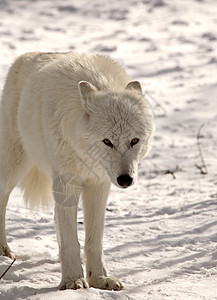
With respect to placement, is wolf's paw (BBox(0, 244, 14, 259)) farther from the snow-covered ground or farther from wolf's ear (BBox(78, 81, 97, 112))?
wolf's ear (BBox(78, 81, 97, 112))

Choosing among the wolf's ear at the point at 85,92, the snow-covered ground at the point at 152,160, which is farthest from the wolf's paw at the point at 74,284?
the wolf's ear at the point at 85,92

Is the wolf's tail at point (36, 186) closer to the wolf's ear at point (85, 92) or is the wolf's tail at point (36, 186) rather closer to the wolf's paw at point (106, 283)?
the wolf's paw at point (106, 283)

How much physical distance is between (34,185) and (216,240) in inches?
70.0

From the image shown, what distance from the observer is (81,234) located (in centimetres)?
541

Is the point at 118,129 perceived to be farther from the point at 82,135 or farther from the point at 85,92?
the point at 85,92

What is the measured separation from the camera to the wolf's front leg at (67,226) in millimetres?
3902

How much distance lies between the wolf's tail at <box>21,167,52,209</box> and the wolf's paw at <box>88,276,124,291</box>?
1238 millimetres

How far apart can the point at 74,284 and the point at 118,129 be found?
1144 mm

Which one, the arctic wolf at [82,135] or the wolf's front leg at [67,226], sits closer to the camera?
the arctic wolf at [82,135]

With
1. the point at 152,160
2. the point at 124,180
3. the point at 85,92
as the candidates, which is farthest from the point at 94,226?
the point at 152,160

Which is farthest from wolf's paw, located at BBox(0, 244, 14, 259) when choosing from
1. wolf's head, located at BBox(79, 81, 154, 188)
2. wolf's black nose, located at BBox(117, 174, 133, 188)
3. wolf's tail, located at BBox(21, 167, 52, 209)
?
wolf's black nose, located at BBox(117, 174, 133, 188)

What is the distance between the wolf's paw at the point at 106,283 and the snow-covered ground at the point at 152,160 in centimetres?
7

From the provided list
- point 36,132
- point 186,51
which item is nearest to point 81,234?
point 36,132

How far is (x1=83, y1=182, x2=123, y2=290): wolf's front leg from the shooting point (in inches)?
163
